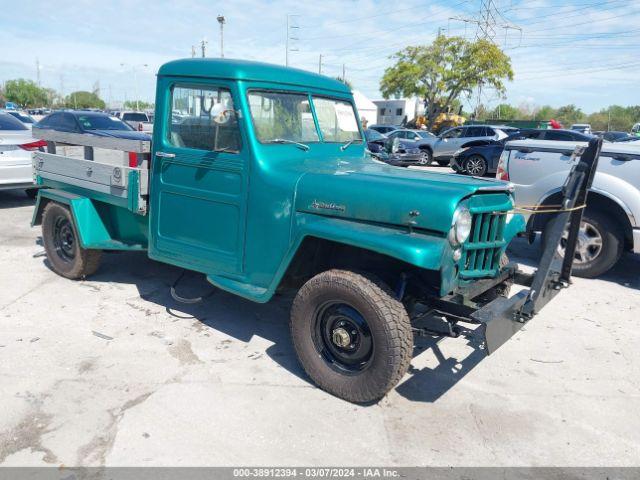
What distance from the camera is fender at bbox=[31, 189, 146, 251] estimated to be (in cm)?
471

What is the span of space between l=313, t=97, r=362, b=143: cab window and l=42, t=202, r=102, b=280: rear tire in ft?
8.47

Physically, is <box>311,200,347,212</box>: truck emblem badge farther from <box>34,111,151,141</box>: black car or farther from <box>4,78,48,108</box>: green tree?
<box>4,78,48,108</box>: green tree

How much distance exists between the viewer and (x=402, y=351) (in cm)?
299

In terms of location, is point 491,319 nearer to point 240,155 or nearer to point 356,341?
point 356,341

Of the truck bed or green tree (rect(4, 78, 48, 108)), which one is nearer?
the truck bed

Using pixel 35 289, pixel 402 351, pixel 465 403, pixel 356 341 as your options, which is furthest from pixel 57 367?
A: pixel 465 403

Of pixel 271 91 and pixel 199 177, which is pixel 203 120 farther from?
pixel 271 91

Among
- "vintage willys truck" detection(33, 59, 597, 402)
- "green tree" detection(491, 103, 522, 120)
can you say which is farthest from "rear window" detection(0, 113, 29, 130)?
"green tree" detection(491, 103, 522, 120)

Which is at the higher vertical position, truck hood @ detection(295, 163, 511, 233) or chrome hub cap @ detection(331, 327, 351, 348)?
truck hood @ detection(295, 163, 511, 233)

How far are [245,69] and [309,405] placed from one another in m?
2.35

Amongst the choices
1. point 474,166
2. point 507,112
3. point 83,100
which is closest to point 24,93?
point 83,100

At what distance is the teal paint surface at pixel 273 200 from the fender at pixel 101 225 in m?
0.28

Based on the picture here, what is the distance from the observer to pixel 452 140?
18.7 meters

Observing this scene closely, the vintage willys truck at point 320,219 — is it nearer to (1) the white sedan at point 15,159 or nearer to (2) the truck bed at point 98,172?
(2) the truck bed at point 98,172
